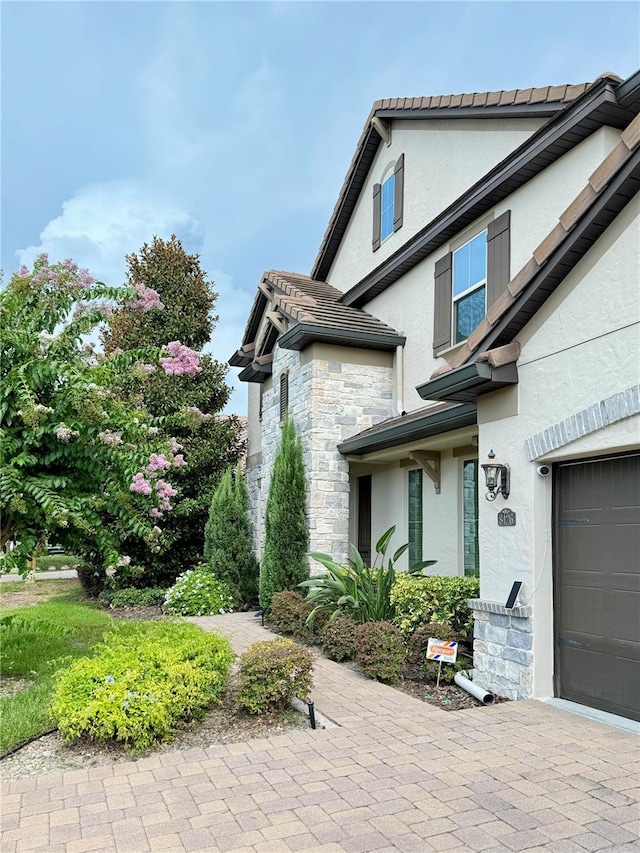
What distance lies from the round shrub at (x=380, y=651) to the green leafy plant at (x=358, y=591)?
1.01 m

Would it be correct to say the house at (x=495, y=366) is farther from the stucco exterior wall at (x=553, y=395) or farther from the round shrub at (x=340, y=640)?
the round shrub at (x=340, y=640)

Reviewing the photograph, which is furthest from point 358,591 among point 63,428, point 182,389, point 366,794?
point 182,389

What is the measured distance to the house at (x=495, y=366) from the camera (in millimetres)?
5574

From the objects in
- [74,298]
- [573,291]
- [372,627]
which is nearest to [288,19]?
[74,298]

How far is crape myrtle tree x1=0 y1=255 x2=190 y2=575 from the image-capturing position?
623cm

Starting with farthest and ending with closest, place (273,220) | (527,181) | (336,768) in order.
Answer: (273,220) → (527,181) → (336,768)

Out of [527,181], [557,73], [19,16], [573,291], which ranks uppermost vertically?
[557,73]

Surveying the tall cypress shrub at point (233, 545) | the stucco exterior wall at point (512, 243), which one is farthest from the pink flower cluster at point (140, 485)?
the tall cypress shrub at point (233, 545)

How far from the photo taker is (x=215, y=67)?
34.1 ft

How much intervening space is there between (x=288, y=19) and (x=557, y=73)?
5.72m

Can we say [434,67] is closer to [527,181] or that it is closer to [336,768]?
[527,181]

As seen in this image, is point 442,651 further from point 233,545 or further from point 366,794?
point 233,545

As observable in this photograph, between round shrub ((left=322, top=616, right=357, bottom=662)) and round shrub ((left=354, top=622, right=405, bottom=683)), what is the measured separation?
1.68 feet

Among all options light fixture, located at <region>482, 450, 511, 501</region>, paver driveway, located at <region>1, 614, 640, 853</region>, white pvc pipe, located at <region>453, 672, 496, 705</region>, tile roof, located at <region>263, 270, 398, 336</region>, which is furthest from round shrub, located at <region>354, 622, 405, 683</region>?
tile roof, located at <region>263, 270, 398, 336</region>
